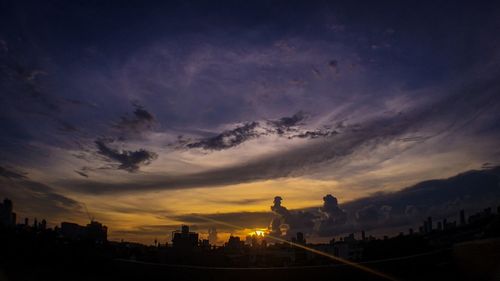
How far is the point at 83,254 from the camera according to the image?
918 cm

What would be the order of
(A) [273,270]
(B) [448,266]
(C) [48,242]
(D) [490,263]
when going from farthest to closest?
(C) [48,242], (B) [448,266], (A) [273,270], (D) [490,263]

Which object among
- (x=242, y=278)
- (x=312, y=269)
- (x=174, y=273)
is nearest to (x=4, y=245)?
(x=174, y=273)

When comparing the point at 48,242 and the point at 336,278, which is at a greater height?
the point at 48,242

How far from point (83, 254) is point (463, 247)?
838cm

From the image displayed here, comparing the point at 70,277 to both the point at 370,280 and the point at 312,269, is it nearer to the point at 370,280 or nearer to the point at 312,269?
the point at 312,269

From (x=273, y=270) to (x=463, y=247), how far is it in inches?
155

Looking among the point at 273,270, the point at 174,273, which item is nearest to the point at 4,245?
the point at 174,273

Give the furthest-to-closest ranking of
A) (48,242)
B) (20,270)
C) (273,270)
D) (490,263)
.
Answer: (48,242) < (273,270) < (20,270) < (490,263)

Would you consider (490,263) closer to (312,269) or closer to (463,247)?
(463,247)

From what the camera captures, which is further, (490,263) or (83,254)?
(83,254)

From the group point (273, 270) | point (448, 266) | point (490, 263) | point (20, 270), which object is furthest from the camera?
point (448, 266)

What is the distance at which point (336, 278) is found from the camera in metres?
8.42

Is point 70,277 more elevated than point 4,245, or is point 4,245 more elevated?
point 4,245

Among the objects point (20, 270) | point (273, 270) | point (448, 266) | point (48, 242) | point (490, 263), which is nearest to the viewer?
point (490, 263)
